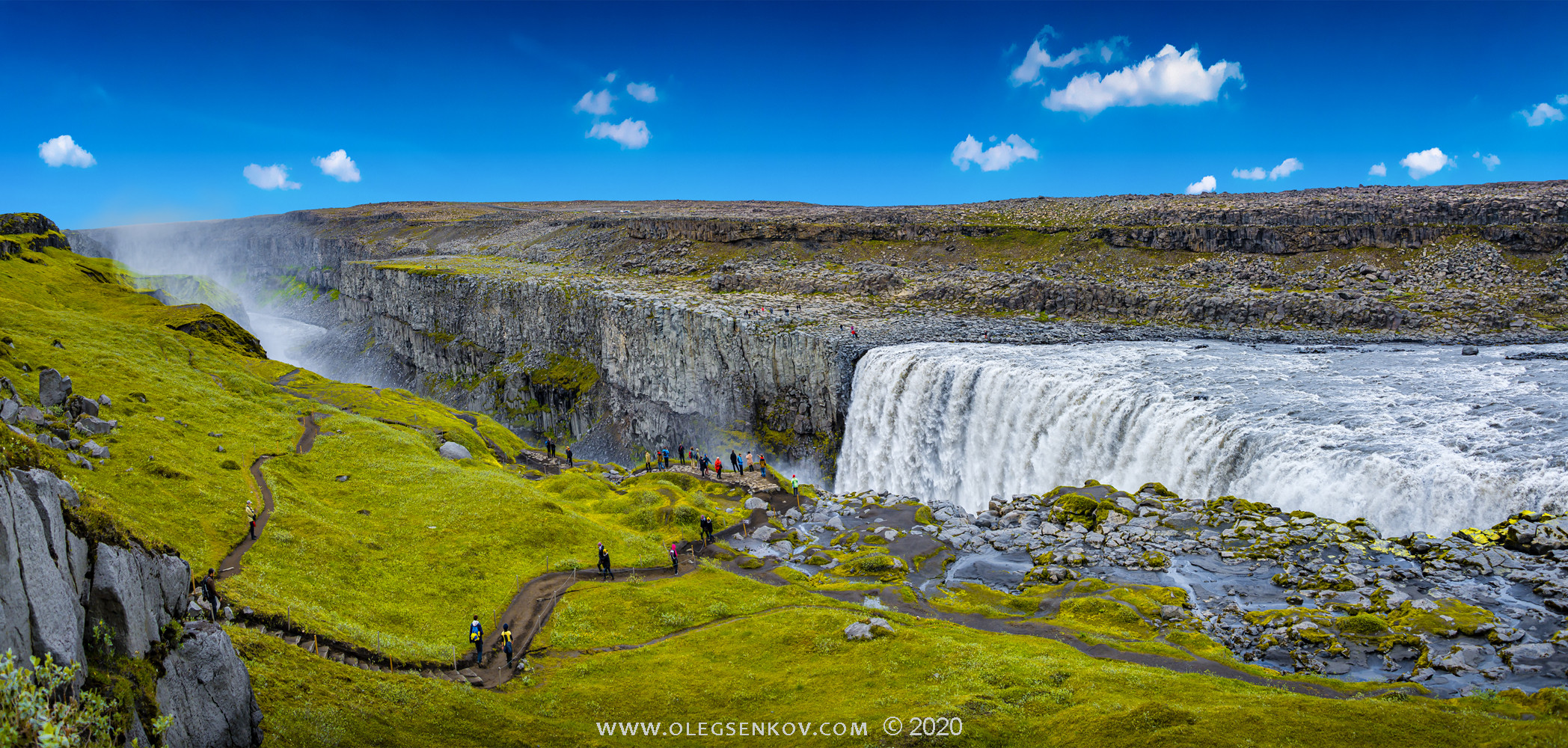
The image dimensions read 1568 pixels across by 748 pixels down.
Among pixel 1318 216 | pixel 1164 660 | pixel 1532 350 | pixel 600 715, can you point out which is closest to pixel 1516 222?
pixel 1318 216

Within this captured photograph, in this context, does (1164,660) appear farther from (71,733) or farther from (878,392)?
(878,392)

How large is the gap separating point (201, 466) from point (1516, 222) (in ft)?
417

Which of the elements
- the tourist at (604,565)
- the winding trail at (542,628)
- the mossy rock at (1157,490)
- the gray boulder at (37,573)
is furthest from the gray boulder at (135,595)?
Answer: the mossy rock at (1157,490)

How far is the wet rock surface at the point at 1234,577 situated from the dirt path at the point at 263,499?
22.7 metres

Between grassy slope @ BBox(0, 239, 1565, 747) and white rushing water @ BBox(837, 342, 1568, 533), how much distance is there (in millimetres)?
16709

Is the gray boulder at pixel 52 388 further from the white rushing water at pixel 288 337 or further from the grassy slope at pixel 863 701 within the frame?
the white rushing water at pixel 288 337

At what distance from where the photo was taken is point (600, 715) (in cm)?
2475

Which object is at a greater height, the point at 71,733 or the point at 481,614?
the point at 71,733

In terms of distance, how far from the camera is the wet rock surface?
25.3 m

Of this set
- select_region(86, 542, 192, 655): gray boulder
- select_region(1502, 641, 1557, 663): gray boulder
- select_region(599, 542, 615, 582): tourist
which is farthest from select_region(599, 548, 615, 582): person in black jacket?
select_region(1502, 641, 1557, 663): gray boulder

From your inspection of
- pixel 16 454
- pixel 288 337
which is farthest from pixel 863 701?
pixel 288 337

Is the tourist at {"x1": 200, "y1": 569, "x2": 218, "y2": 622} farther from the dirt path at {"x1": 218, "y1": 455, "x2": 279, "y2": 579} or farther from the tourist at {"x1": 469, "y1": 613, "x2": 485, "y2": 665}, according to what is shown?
the tourist at {"x1": 469, "y1": 613, "x2": 485, "y2": 665}

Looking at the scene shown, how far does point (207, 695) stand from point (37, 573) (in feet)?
18.2

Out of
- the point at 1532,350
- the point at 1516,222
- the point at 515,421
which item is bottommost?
the point at 515,421
